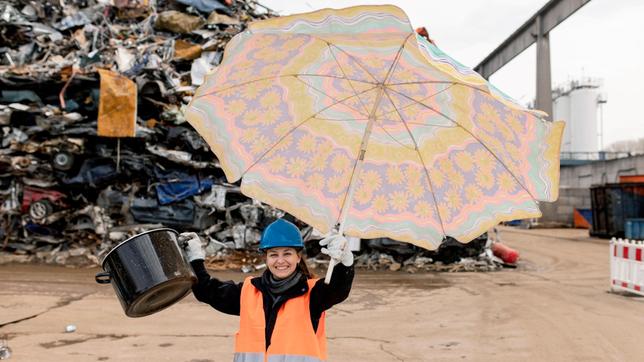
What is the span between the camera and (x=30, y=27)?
1413cm

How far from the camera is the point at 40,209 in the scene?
1100cm

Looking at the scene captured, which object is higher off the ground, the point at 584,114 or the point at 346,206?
the point at 584,114

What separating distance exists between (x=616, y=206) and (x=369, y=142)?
17758mm

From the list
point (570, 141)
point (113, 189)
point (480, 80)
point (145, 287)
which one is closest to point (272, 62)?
point (480, 80)

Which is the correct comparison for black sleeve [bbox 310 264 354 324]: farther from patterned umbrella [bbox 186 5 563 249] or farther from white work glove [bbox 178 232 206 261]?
white work glove [bbox 178 232 206 261]

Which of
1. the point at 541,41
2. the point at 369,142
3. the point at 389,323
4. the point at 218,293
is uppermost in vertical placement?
the point at 541,41

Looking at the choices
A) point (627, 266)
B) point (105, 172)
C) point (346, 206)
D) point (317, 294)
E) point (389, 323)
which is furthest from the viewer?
point (105, 172)

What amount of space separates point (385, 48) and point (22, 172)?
11.3 meters

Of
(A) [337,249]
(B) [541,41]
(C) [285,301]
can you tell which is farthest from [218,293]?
(B) [541,41]

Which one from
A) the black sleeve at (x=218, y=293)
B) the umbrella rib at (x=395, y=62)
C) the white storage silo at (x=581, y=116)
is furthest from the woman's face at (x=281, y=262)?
the white storage silo at (x=581, y=116)

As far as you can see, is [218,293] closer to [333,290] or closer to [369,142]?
[333,290]

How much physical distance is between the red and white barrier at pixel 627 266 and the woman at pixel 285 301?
24.1 ft

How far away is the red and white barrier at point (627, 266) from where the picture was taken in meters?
7.87

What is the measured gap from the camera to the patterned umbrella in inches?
98.1
